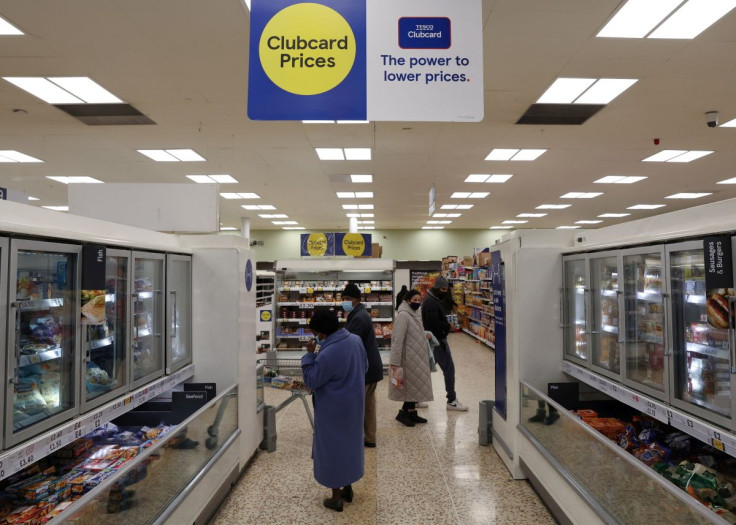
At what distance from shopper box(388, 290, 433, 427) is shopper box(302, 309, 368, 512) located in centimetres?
196

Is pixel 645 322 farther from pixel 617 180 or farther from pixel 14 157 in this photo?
pixel 14 157

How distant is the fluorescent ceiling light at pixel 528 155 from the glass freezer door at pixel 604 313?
17.5ft

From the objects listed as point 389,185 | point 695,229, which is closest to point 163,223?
point 695,229

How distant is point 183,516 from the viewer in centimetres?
280

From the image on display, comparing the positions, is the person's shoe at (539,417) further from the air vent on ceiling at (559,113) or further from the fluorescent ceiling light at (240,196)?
the fluorescent ceiling light at (240,196)

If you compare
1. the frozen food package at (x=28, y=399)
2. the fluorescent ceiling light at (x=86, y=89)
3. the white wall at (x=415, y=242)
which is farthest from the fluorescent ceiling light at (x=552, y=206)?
the frozen food package at (x=28, y=399)

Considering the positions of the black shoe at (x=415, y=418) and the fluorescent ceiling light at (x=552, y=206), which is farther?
the fluorescent ceiling light at (x=552, y=206)

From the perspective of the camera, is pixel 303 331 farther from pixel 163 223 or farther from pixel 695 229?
pixel 695 229

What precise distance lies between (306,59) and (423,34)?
0.73m

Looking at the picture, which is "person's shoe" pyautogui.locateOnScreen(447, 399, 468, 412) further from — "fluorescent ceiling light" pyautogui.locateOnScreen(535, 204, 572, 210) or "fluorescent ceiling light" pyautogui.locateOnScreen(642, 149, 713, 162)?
"fluorescent ceiling light" pyautogui.locateOnScreen(535, 204, 572, 210)

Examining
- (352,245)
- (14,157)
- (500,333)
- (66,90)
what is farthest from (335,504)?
(14,157)

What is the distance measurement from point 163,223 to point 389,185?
26.0 feet

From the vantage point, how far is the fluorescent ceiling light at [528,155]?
8.44 m

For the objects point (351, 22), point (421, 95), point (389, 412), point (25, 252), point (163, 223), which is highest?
point (351, 22)
